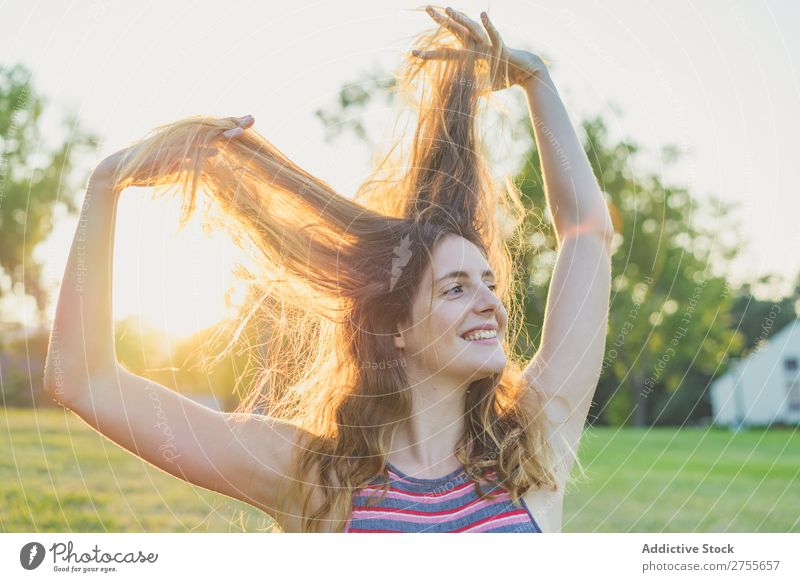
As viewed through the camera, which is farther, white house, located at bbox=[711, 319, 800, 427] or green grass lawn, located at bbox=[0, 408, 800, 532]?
white house, located at bbox=[711, 319, 800, 427]

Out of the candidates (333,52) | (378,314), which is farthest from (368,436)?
(333,52)

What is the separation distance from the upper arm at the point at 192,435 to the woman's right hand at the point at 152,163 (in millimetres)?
490

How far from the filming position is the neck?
260 cm

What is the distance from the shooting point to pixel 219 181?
8.95 ft

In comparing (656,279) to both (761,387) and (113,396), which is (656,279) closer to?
(761,387)

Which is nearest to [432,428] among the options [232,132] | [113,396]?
[113,396]

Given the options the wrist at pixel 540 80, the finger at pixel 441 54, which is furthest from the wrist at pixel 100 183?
the wrist at pixel 540 80

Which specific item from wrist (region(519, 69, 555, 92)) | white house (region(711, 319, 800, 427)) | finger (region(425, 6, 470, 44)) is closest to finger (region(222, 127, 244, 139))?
finger (region(425, 6, 470, 44))

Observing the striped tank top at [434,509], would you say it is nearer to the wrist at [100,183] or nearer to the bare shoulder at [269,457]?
the bare shoulder at [269,457]

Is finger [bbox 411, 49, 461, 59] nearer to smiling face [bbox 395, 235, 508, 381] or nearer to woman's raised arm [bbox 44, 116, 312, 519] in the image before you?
smiling face [bbox 395, 235, 508, 381]

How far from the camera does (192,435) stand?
2328 millimetres

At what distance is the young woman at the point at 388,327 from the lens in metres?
2.31

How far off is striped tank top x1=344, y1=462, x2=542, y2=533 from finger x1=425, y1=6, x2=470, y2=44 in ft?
4.61
